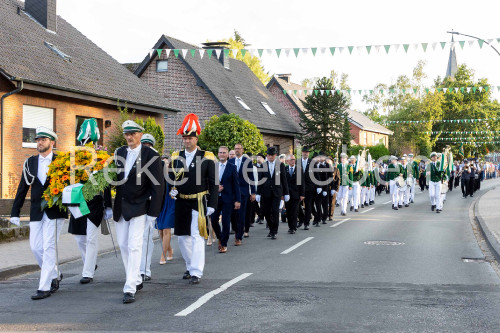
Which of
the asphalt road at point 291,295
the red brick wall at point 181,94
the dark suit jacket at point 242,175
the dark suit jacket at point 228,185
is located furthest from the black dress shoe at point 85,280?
the red brick wall at point 181,94

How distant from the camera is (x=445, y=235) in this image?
559 inches

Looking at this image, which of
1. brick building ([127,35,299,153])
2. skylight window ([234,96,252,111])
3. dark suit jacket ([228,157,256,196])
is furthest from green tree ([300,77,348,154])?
dark suit jacket ([228,157,256,196])

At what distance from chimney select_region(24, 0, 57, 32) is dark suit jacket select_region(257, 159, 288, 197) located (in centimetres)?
1475

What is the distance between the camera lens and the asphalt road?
600cm

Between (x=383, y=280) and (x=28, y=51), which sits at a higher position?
(x=28, y=51)

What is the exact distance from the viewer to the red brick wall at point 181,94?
34.8m

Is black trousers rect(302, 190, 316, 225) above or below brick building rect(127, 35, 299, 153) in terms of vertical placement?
below

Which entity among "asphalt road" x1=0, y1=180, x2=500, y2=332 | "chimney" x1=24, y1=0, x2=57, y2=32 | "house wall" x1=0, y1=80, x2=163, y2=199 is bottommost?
"asphalt road" x1=0, y1=180, x2=500, y2=332

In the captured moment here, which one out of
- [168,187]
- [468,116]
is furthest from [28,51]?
[468,116]

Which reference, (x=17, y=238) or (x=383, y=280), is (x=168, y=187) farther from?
(x=17, y=238)

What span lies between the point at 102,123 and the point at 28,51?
12.7ft

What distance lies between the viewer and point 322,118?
150ft

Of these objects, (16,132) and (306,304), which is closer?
(306,304)

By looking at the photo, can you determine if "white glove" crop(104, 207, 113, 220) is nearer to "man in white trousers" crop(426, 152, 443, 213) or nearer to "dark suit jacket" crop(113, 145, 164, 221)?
"dark suit jacket" crop(113, 145, 164, 221)
